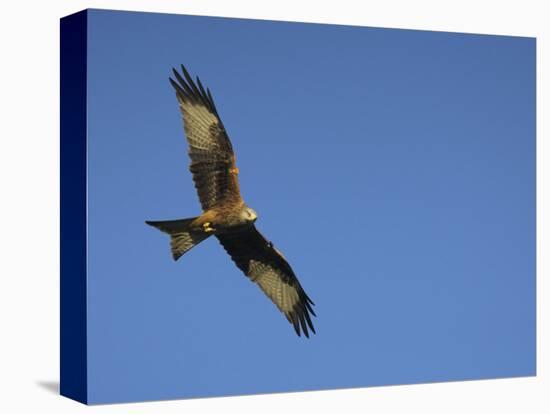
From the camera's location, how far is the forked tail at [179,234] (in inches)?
462

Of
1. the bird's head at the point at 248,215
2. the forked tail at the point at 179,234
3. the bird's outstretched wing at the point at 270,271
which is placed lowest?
the bird's outstretched wing at the point at 270,271

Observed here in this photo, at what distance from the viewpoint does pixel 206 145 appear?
1177 centimetres

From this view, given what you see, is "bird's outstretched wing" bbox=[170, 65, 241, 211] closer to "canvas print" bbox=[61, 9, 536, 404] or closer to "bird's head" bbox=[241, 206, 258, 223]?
"canvas print" bbox=[61, 9, 536, 404]

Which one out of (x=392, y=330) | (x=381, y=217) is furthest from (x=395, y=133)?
(x=392, y=330)

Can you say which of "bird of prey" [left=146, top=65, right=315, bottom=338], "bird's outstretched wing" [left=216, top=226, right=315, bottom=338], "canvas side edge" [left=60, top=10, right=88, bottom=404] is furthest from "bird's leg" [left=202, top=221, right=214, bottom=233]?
"canvas side edge" [left=60, top=10, right=88, bottom=404]

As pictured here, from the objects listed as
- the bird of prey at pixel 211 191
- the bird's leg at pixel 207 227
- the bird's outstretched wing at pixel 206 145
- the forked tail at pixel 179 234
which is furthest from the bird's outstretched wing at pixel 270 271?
the bird's outstretched wing at pixel 206 145

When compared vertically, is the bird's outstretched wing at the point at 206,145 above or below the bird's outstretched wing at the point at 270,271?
above

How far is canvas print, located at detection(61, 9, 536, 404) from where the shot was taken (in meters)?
11.6

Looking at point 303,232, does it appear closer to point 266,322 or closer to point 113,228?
point 266,322

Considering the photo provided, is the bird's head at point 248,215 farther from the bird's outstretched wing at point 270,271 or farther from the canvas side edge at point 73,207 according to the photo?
the canvas side edge at point 73,207

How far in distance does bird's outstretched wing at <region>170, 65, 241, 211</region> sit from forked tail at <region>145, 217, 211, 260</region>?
203 millimetres

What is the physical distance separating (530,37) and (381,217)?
2188 mm

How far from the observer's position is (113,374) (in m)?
11.6

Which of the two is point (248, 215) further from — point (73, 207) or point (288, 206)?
point (73, 207)
